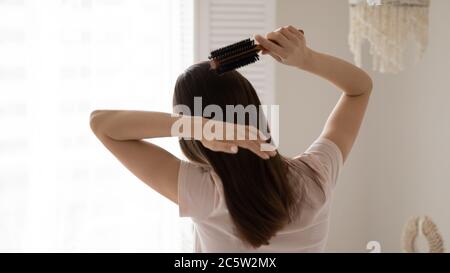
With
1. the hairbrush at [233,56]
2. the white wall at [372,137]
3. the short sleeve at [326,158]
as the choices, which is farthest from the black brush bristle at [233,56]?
the white wall at [372,137]

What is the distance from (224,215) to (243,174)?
8 cm

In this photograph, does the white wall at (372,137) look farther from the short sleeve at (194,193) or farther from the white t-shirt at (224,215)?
the short sleeve at (194,193)

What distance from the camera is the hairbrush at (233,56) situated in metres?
0.95

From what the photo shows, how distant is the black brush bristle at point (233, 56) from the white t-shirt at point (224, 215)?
178 millimetres

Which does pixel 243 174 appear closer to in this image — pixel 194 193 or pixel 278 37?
pixel 194 193

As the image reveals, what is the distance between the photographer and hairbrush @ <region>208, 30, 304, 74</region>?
0.95m

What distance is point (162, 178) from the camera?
38.2 inches

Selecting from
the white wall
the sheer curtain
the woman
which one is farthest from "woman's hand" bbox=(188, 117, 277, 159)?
the white wall

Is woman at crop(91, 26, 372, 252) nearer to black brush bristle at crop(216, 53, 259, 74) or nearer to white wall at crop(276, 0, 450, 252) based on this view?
black brush bristle at crop(216, 53, 259, 74)

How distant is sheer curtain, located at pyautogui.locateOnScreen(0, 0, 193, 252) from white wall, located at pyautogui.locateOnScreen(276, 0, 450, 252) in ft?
2.03

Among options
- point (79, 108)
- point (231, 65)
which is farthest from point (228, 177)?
point (79, 108)

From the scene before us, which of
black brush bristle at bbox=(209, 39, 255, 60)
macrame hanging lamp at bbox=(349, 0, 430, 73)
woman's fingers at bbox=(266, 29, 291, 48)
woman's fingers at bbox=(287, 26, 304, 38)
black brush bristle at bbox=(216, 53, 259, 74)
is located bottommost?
black brush bristle at bbox=(216, 53, 259, 74)

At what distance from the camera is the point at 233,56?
949 millimetres

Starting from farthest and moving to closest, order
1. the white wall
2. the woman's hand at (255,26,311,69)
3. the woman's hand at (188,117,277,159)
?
the white wall, the woman's hand at (255,26,311,69), the woman's hand at (188,117,277,159)
